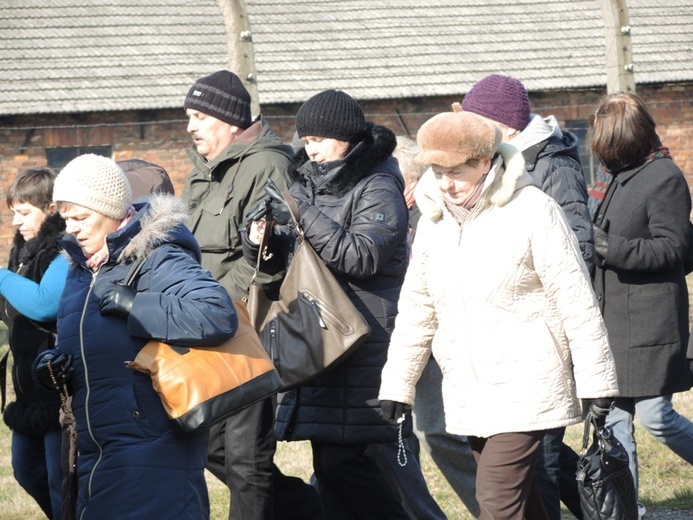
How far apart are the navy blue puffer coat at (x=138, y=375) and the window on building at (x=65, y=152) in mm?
12807

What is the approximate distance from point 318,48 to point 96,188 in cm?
1421

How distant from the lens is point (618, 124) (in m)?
4.90

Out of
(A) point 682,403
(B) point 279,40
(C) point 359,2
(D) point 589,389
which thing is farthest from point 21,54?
(D) point 589,389

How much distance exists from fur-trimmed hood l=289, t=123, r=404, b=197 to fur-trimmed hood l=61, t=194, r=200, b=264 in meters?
0.95

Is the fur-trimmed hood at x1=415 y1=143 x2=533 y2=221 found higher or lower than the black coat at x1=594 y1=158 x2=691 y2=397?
higher

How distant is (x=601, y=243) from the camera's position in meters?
4.91

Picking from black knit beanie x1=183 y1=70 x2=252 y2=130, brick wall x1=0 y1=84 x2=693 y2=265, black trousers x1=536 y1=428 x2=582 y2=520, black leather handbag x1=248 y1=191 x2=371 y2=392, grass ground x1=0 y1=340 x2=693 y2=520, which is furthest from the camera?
brick wall x1=0 y1=84 x2=693 y2=265

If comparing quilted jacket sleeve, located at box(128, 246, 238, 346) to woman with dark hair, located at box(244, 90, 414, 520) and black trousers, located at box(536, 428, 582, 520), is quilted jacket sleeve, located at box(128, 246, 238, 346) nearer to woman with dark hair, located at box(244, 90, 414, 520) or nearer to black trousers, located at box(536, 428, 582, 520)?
woman with dark hair, located at box(244, 90, 414, 520)

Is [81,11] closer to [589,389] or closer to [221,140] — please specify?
[221,140]

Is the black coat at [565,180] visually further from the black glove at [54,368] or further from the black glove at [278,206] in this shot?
the black glove at [54,368]

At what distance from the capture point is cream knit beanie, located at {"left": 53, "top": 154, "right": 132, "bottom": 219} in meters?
3.58

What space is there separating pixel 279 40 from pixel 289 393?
13535mm

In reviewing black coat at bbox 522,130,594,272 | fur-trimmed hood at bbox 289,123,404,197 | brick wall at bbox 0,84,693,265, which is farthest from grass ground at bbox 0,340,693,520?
brick wall at bbox 0,84,693,265

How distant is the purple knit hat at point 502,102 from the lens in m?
4.75
